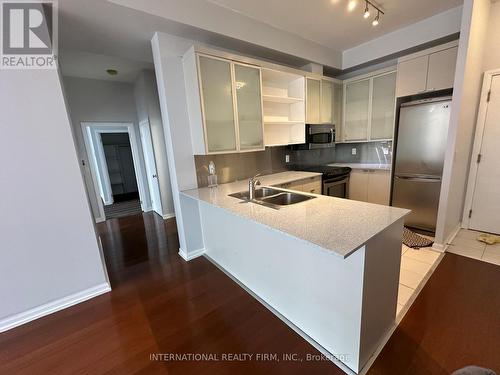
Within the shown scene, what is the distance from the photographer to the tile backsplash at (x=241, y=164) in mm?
2818

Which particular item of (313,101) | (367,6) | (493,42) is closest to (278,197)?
(313,101)

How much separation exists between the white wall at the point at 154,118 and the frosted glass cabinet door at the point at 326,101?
9.92ft

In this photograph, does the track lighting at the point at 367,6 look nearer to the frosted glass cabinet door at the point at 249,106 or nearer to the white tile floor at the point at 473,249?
the frosted glass cabinet door at the point at 249,106

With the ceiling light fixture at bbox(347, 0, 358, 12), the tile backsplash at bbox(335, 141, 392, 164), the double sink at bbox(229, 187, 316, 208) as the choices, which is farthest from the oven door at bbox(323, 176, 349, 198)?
the ceiling light fixture at bbox(347, 0, 358, 12)

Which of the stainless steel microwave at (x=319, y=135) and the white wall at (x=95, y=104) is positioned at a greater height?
the white wall at (x=95, y=104)

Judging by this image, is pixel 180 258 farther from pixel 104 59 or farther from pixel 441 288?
pixel 104 59

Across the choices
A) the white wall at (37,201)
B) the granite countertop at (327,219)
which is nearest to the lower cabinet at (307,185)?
the granite countertop at (327,219)

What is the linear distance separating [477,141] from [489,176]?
497 mm

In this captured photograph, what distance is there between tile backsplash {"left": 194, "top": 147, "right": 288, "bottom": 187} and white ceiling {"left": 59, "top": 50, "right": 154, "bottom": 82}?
2.20m

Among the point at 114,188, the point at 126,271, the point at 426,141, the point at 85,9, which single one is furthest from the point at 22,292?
the point at 114,188

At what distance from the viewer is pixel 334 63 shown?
12.0ft

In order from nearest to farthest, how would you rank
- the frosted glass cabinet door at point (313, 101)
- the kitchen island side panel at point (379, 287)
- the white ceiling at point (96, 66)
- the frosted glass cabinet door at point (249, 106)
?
the kitchen island side panel at point (379, 287) < the frosted glass cabinet door at point (249, 106) < the white ceiling at point (96, 66) < the frosted glass cabinet door at point (313, 101)

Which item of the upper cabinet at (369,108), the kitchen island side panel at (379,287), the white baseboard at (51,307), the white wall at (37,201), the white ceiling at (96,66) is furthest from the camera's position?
the upper cabinet at (369,108)

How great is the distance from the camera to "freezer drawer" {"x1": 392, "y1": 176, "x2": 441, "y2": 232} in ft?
9.68
